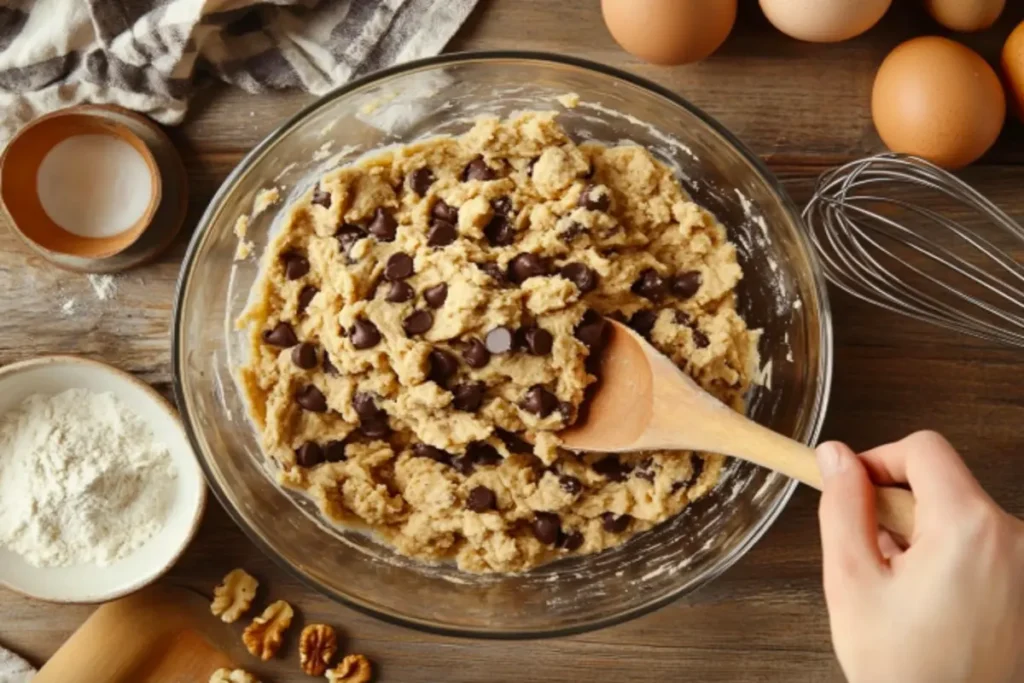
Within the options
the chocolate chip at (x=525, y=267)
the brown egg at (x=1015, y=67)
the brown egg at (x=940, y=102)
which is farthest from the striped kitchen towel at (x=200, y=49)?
the brown egg at (x=1015, y=67)

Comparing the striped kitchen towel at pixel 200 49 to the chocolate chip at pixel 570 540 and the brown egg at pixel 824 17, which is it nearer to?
the brown egg at pixel 824 17

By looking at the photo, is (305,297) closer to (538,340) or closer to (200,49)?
(538,340)

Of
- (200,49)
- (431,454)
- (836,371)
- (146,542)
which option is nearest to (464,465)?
(431,454)

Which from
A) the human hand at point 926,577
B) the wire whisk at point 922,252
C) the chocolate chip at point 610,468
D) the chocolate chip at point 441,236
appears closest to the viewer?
the human hand at point 926,577

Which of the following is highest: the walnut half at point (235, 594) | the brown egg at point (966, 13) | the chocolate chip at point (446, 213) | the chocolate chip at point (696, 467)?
the brown egg at point (966, 13)

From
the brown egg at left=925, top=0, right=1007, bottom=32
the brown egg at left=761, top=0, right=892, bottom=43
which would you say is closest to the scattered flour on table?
the brown egg at left=761, top=0, right=892, bottom=43

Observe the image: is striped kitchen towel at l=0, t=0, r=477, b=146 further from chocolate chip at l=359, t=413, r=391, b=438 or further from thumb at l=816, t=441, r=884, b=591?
thumb at l=816, t=441, r=884, b=591
